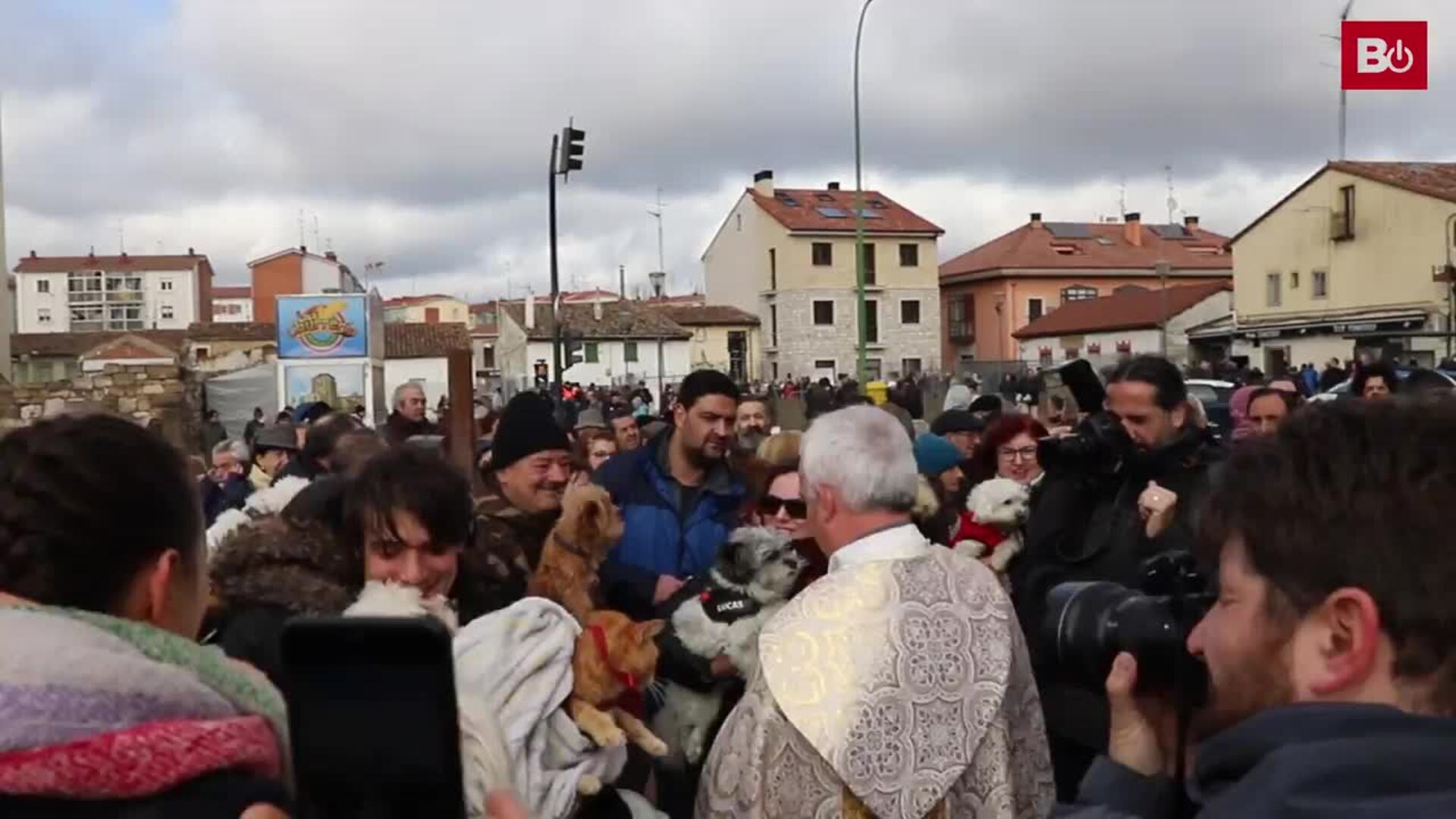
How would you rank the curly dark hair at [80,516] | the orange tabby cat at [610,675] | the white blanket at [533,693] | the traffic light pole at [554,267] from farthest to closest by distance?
1. the traffic light pole at [554,267]
2. the orange tabby cat at [610,675]
3. the white blanket at [533,693]
4. the curly dark hair at [80,516]

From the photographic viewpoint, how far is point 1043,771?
10.2 ft

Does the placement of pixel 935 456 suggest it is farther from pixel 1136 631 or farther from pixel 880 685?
pixel 1136 631

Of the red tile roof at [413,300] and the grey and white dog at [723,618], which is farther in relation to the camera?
the red tile roof at [413,300]

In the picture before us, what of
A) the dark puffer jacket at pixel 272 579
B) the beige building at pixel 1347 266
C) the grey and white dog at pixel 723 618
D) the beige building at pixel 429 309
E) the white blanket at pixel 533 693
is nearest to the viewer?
the white blanket at pixel 533 693

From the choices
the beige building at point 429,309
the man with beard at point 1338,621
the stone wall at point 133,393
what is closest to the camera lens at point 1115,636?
the man with beard at point 1338,621

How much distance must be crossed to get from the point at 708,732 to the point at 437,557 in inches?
45.4

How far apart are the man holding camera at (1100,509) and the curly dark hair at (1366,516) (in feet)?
8.29

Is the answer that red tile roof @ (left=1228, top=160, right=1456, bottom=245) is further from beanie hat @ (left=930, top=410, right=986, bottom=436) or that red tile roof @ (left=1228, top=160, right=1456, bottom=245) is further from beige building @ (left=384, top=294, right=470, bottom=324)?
beige building @ (left=384, top=294, right=470, bottom=324)

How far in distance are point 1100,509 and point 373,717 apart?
3.33 meters

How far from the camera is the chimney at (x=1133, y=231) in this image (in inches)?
3034

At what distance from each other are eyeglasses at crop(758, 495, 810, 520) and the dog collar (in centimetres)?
80

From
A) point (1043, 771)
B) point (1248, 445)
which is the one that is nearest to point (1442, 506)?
point (1248, 445)

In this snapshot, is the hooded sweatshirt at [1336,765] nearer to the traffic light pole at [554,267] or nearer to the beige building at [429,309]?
the traffic light pole at [554,267]

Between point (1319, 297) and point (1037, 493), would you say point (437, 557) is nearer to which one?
point (1037, 493)
